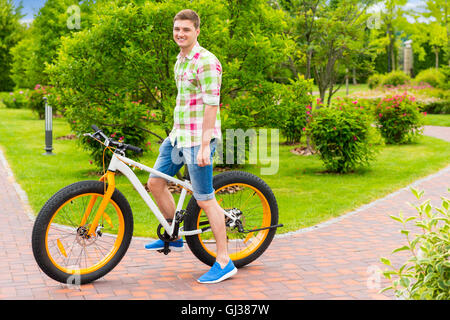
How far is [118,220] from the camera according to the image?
4.82m

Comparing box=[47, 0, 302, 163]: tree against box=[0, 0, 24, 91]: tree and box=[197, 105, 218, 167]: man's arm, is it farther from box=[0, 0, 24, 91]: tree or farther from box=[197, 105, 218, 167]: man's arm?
box=[0, 0, 24, 91]: tree

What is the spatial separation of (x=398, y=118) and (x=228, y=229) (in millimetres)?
11597

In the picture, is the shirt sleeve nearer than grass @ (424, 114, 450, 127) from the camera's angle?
Yes

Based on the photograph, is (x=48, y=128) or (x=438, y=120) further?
(x=438, y=120)

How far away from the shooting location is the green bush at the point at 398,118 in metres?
15.4

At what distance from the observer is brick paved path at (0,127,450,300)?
4.32m

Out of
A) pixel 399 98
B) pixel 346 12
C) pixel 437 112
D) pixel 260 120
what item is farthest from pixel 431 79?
pixel 260 120

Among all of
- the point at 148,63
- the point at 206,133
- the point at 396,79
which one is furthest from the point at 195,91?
the point at 396,79

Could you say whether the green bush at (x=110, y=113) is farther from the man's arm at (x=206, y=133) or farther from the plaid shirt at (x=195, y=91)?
the man's arm at (x=206, y=133)

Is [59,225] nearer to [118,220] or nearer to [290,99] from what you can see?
[118,220]

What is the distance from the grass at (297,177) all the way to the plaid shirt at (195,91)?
2.09m

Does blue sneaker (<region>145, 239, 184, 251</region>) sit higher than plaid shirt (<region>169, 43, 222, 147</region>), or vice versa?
plaid shirt (<region>169, 43, 222, 147</region>)

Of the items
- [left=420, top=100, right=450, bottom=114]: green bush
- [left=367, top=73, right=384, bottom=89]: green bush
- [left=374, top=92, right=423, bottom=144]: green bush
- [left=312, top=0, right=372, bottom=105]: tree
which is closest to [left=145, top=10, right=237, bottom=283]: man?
[left=312, top=0, right=372, bottom=105]: tree

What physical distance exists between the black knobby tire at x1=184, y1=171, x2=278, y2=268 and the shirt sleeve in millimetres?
763
